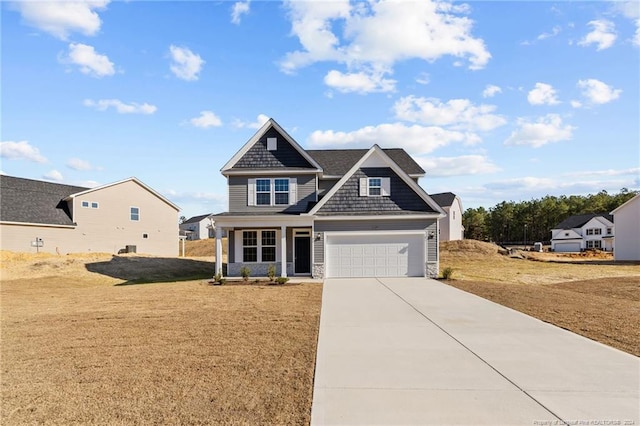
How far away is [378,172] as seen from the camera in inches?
795

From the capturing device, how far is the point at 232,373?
19.4ft

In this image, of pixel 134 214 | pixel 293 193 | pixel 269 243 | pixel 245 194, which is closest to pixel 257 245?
pixel 269 243

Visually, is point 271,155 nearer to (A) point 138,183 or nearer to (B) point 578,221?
(A) point 138,183

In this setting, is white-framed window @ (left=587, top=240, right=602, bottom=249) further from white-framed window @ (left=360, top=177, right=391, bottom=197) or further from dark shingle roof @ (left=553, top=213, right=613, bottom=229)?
white-framed window @ (left=360, top=177, right=391, bottom=197)

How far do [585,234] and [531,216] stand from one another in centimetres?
2056

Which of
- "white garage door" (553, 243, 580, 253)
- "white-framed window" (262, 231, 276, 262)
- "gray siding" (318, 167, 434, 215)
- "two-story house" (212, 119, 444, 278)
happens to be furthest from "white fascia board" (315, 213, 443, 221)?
"white garage door" (553, 243, 580, 253)

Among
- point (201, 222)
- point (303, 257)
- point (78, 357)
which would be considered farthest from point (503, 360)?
point (201, 222)

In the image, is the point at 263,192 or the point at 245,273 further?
the point at 263,192

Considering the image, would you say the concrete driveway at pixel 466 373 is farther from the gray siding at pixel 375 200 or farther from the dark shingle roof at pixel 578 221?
the dark shingle roof at pixel 578 221

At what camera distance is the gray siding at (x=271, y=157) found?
20484 mm

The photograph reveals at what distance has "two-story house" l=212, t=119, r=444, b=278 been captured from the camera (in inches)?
770

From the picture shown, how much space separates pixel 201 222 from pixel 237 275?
52.7m

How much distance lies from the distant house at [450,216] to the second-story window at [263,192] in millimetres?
28905

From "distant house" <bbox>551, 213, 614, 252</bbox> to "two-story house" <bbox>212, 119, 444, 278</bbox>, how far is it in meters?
55.8
